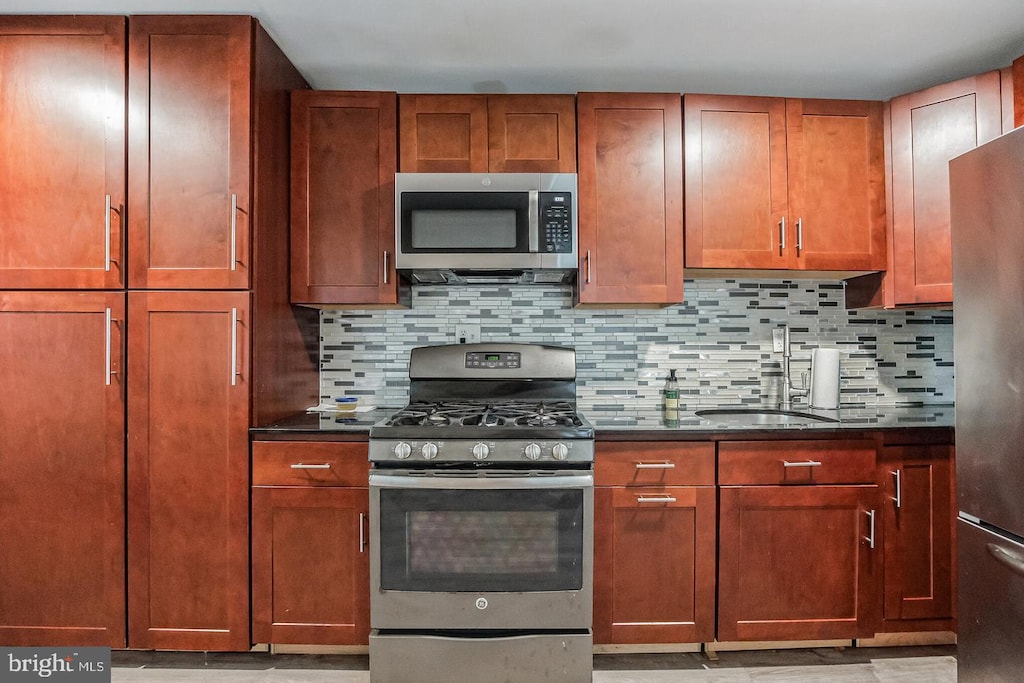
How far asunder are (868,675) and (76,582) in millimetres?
2846

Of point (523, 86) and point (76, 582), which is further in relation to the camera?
point (523, 86)

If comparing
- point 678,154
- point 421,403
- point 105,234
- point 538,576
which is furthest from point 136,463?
point 678,154

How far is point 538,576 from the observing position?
1995mm

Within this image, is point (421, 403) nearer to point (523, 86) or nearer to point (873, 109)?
point (523, 86)

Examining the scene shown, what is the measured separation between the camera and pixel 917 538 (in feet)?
7.23

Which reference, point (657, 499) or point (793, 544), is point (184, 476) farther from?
point (793, 544)

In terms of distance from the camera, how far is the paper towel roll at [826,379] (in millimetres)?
2689

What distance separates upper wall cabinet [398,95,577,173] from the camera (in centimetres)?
243

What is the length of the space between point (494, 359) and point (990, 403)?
5.71 feet

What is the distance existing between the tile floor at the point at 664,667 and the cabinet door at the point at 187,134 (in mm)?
1394

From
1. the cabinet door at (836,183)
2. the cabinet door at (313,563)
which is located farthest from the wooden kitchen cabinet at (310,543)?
the cabinet door at (836,183)

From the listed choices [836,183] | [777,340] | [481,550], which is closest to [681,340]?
[777,340]

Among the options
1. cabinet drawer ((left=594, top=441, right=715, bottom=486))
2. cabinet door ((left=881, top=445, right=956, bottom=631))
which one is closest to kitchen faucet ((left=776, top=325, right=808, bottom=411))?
cabinet door ((left=881, top=445, right=956, bottom=631))

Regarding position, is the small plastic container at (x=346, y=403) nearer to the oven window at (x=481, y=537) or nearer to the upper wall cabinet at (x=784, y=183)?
the oven window at (x=481, y=537)
